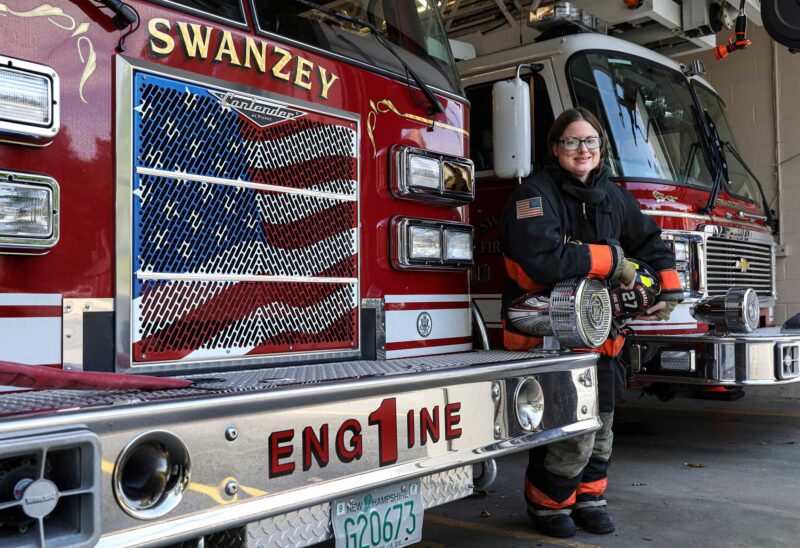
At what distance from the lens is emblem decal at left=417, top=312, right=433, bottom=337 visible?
3.25 metres

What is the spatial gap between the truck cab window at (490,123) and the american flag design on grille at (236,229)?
2.73 meters

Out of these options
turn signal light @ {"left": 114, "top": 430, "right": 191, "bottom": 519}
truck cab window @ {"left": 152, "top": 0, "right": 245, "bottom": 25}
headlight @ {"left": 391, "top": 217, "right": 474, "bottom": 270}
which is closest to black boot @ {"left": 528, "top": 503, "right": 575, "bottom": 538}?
headlight @ {"left": 391, "top": 217, "right": 474, "bottom": 270}

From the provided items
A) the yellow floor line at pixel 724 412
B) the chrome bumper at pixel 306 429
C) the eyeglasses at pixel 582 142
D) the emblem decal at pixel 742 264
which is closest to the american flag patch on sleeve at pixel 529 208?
the eyeglasses at pixel 582 142

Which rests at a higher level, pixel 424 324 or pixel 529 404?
pixel 424 324

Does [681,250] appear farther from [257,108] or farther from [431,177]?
[257,108]

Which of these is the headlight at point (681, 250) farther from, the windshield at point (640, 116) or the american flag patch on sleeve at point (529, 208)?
the american flag patch on sleeve at point (529, 208)

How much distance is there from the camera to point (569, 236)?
379 centimetres

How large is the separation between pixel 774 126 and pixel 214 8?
25.3ft

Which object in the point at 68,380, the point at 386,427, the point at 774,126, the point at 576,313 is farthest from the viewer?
the point at 774,126

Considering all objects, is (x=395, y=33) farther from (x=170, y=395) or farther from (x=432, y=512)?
(x=432, y=512)

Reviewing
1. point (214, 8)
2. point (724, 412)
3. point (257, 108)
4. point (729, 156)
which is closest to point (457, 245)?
point (257, 108)

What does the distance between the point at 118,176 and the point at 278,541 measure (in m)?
1.06

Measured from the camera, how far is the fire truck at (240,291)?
178 centimetres

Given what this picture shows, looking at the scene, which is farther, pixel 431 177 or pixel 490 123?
pixel 490 123
